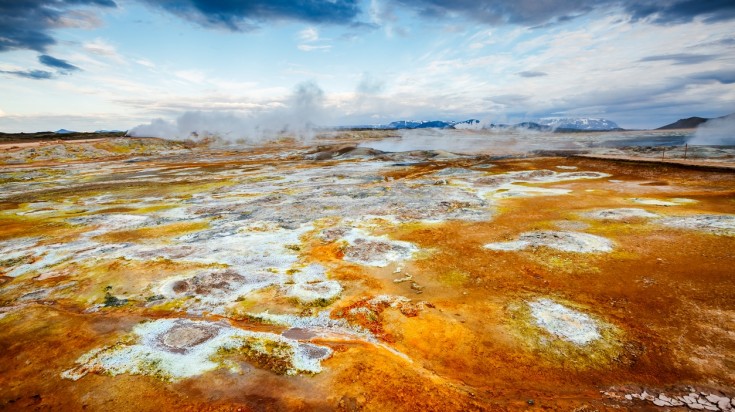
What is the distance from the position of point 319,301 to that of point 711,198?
3094 cm

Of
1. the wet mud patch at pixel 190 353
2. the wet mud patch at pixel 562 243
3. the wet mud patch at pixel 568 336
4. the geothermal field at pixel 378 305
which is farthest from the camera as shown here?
the wet mud patch at pixel 562 243

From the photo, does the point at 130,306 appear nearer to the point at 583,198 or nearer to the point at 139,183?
the point at 583,198

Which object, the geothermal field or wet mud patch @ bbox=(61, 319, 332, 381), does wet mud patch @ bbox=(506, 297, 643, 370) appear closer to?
the geothermal field

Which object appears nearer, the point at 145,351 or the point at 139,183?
the point at 145,351

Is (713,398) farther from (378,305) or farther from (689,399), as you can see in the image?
(378,305)

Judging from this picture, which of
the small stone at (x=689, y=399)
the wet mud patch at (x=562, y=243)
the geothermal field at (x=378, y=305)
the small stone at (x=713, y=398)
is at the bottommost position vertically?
the small stone at (x=689, y=399)

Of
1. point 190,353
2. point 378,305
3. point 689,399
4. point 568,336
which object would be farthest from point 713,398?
point 190,353

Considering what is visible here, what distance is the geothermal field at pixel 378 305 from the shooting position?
880 centimetres

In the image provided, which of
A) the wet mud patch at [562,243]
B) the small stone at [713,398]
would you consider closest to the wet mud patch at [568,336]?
the small stone at [713,398]

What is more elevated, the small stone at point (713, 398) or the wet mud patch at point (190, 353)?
the wet mud patch at point (190, 353)

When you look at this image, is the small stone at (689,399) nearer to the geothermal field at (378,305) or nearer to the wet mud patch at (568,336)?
the geothermal field at (378,305)

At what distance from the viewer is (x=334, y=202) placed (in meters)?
31.2

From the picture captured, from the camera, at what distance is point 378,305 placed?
13445 millimetres

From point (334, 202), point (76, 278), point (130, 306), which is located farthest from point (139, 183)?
point (130, 306)
